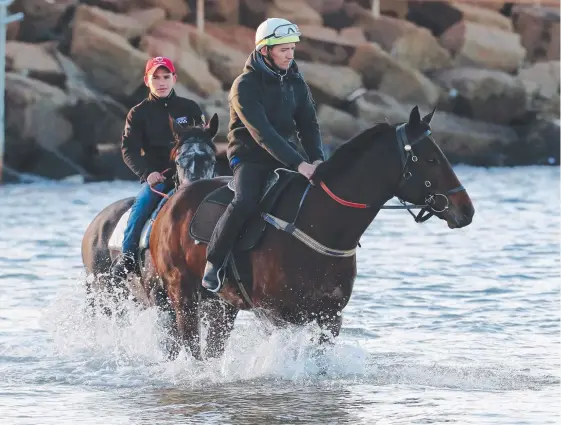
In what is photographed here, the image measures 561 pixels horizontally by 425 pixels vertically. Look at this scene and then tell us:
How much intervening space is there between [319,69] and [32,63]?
8.62m

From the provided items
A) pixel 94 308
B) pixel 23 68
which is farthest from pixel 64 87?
pixel 94 308

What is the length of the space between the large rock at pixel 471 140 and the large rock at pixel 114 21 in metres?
8.18

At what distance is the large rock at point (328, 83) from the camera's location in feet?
140

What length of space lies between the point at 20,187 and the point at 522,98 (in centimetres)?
1707

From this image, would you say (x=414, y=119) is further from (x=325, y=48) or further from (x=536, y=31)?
(x=536, y=31)

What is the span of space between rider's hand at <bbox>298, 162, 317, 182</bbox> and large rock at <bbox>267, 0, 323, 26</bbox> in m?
35.8

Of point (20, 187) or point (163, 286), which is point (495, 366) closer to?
point (163, 286)

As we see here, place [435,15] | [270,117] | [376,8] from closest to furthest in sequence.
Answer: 1. [270,117]
2. [376,8]
3. [435,15]

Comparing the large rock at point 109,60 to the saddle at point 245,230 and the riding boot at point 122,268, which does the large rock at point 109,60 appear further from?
the saddle at point 245,230

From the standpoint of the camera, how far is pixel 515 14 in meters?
49.0

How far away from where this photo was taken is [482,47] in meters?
46.7

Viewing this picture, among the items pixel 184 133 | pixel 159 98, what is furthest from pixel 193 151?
pixel 159 98

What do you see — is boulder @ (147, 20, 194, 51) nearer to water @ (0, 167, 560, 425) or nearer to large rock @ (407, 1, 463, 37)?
large rock @ (407, 1, 463, 37)

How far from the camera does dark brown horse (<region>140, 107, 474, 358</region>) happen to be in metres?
9.84
